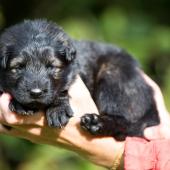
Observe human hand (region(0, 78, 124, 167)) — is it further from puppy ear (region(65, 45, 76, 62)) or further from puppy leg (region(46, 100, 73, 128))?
puppy ear (region(65, 45, 76, 62))

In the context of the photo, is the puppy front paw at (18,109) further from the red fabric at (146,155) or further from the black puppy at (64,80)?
the red fabric at (146,155)

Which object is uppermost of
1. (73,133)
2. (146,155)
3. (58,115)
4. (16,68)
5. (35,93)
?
(16,68)

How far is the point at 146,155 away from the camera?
505 centimetres

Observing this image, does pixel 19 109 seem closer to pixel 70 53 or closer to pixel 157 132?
pixel 70 53

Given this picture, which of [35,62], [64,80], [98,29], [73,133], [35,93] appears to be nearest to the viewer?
[35,93]

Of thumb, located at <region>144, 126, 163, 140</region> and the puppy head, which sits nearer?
the puppy head

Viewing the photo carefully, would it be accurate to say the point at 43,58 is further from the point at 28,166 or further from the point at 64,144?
the point at 28,166

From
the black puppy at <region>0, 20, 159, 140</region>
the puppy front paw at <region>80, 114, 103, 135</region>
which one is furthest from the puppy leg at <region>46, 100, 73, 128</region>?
the puppy front paw at <region>80, 114, 103, 135</region>

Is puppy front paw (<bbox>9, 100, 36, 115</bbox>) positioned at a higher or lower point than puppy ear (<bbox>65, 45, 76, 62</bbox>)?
lower

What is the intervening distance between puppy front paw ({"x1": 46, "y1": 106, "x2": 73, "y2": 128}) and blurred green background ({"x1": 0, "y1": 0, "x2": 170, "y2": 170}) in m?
3.00

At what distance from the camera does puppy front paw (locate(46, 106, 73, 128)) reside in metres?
5.15

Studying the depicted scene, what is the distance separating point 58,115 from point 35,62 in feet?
1.41

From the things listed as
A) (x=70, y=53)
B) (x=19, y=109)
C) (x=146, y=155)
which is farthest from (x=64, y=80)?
(x=146, y=155)

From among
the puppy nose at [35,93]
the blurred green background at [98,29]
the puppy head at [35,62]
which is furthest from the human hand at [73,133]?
the blurred green background at [98,29]
